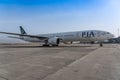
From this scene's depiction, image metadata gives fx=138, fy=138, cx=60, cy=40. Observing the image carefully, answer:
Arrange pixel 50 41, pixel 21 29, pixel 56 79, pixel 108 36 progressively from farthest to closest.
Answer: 1. pixel 21 29
2. pixel 50 41
3. pixel 108 36
4. pixel 56 79

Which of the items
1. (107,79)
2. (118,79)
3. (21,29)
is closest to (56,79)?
(107,79)

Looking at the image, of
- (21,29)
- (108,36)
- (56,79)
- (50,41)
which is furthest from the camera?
(21,29)

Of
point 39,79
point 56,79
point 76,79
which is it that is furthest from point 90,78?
point 39,79

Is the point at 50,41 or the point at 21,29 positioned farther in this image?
the point at 21,29

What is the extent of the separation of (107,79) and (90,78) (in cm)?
53

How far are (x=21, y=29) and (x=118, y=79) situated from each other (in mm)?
41505

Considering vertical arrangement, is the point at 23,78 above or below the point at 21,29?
below

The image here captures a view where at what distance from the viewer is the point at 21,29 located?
43219mm

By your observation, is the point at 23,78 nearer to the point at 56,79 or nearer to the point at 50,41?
the point at 56,79

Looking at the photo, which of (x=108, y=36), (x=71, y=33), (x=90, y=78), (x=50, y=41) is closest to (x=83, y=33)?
(x=71, y=33)

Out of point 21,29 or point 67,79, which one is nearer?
Result: point 67,79

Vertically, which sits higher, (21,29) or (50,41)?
(21,29)

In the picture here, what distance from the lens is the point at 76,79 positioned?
14.6 feet

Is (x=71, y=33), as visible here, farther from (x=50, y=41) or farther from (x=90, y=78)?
(x=90, y=78)
